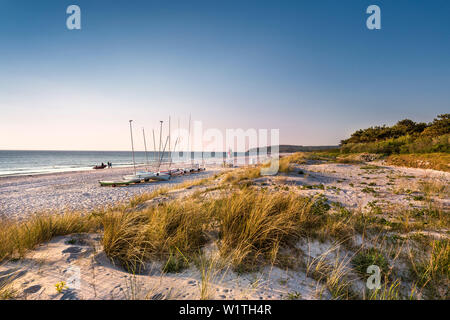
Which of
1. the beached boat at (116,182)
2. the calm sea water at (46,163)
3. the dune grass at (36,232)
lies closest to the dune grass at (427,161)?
the dune grass at (36,232)

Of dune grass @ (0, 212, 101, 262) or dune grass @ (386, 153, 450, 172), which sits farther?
dune grass @ (386, 153, 450, 172)

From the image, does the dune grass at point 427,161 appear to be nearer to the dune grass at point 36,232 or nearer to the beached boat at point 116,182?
the dune grass at point 36,232

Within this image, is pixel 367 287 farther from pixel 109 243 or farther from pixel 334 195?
pixel 334 195

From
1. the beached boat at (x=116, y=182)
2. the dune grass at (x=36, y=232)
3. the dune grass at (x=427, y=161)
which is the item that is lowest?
the beached boat at (x=116, y=182)

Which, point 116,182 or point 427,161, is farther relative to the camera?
point 116,182

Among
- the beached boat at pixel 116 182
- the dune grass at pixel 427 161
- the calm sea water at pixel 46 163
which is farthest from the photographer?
the calm sea water at pixel 46 163

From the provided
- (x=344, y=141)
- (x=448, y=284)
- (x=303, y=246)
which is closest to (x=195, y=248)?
(x=303, y=246)

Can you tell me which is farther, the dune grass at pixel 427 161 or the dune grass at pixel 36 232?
the dune grass at pixel 427 161

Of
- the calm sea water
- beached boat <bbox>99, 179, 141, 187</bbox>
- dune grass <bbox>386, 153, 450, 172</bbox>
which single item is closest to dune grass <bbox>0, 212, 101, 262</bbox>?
beached boat <bbox>99, 179, 141, 187</bbox>

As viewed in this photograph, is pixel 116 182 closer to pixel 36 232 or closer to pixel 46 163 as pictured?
pixel 36 232

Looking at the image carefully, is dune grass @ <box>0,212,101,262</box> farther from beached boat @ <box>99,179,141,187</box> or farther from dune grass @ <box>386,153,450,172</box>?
dune grass @ <box>386,153,450,172</box>

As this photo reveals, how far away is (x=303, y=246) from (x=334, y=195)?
5.26 m

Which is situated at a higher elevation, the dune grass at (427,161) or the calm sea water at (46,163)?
the dune grass at (427,161)

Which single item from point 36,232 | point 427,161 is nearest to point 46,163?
point 36,232
